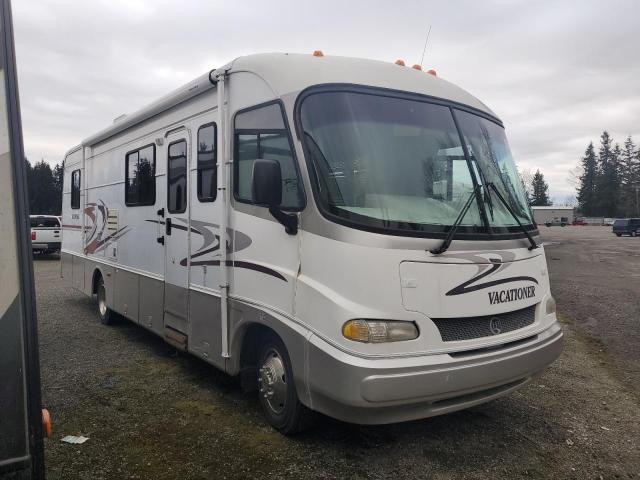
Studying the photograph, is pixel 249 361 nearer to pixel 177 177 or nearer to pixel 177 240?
pixel 177 240

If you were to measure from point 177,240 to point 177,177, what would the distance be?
680 millimetres

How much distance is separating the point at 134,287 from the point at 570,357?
559 cm

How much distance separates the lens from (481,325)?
3822mm

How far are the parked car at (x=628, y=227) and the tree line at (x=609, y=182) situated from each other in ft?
165

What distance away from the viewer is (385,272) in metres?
3.48

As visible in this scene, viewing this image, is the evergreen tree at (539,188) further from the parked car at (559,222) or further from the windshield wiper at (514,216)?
the windshield wiper at (514,216)

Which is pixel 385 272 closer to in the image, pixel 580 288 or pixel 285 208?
pixel 285 208

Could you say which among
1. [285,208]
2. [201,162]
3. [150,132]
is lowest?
[285,208]

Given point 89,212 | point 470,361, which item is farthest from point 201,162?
point 89,212

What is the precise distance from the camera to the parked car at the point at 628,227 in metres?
44.2

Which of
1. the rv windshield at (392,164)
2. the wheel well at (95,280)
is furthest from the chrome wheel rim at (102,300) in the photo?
the rv windshield at (392,164)

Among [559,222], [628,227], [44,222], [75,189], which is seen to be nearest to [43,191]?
[44,222]

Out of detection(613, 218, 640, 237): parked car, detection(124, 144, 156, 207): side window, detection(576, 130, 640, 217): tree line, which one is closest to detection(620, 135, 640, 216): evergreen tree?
detection(576, 130, 640, 217): tree line

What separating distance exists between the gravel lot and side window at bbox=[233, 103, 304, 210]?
1828 mm
